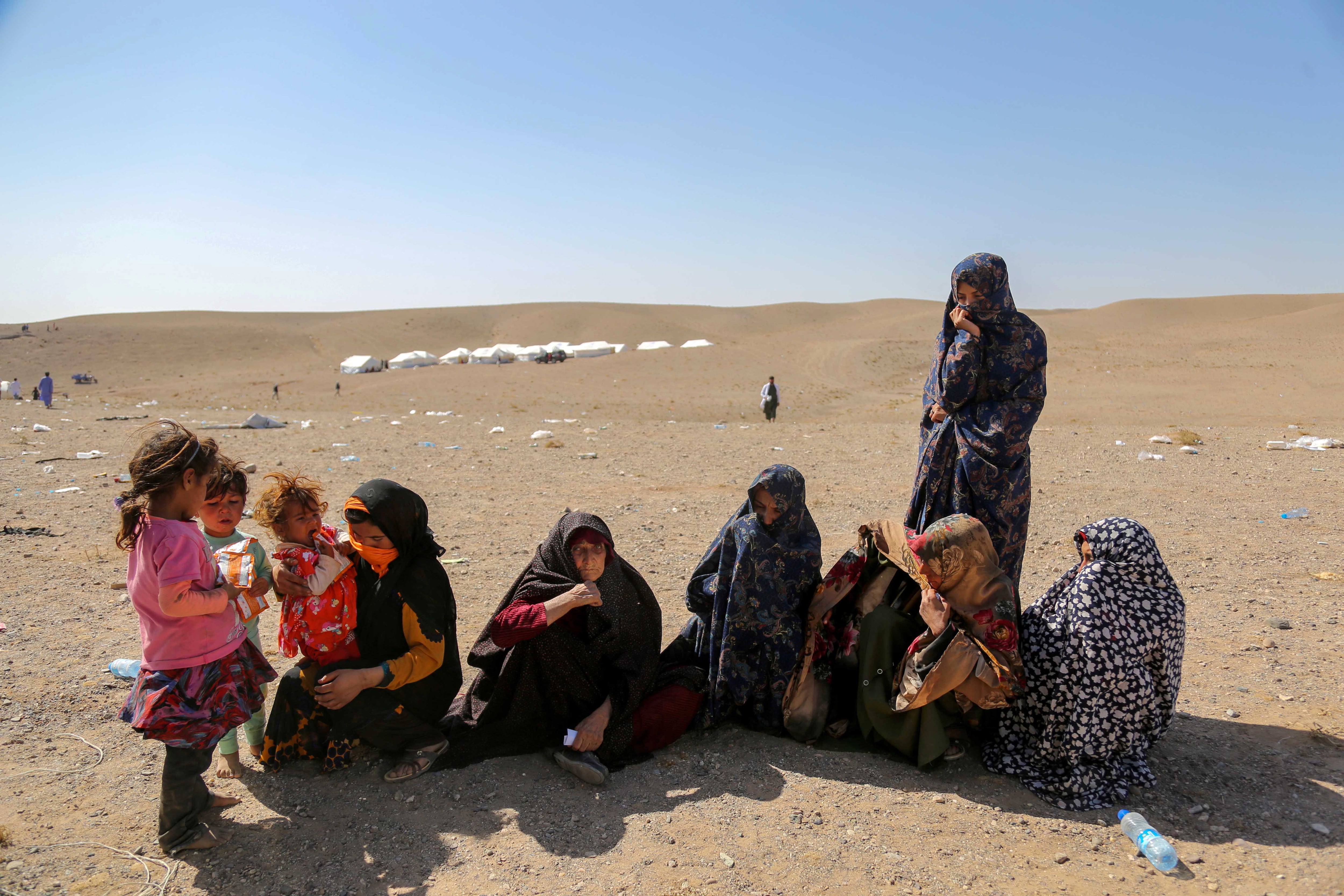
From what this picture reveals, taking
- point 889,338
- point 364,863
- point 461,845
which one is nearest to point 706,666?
point 461,845

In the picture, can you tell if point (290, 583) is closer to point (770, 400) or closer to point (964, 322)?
point (964, 322)

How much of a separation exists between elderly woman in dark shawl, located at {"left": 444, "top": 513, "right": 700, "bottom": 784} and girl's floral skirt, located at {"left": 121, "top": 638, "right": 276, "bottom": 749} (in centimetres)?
91

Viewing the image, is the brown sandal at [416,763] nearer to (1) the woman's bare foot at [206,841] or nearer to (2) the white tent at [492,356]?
(1) the woman's bare foot at [206,841]

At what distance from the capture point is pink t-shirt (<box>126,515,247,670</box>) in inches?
101

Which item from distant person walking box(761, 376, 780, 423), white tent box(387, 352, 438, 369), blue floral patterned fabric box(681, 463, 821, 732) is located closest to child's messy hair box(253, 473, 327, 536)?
blue floral patterned fabric box(681, 463, 821, 732)

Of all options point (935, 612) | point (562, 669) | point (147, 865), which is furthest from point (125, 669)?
point (935, 612)

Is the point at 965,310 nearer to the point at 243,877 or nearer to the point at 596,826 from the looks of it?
the point at 596,826

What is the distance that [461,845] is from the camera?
2.83m

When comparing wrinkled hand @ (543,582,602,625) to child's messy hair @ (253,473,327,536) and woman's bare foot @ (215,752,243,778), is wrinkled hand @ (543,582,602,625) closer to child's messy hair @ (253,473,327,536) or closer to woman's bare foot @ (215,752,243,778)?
child's messy hair @ (253,473,327,536)

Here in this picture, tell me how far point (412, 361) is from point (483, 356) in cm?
492

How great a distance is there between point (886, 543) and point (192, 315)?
108 metres

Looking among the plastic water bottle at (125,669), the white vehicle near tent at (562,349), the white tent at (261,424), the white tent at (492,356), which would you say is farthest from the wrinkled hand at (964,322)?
the white tent at (492,356)

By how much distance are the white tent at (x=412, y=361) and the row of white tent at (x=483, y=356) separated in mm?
19

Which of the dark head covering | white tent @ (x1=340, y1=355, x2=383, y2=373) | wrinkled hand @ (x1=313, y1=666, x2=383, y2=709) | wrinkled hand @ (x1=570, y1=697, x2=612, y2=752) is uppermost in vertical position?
white tent @ (x1=340, y1=355, x2=383, y2=373)
